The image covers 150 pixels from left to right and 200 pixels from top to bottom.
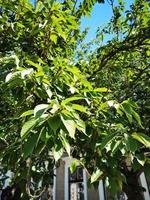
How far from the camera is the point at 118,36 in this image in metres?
5.78

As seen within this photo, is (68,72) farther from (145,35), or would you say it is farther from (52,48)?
(145,35)

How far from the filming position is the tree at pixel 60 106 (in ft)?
5.50

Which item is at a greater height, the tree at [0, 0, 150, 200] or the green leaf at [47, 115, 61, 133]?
the tree at [0, 0, 150, 200]

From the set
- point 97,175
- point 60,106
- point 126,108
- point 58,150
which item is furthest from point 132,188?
point 60,106

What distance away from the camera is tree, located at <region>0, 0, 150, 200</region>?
1676mm

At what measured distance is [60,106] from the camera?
1667 millimetres

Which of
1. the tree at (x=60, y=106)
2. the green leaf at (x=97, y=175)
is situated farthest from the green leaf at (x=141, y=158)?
the green leaf at (x=97, y=175)

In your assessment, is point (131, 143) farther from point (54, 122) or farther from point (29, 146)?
point (29, 146)

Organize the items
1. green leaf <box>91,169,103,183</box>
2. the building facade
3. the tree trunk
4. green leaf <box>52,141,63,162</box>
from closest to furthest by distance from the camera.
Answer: green leaf <box>52,141,63,162</box>, green leaf <box>91,169,103,183</box>, the tree trunk, the building facade

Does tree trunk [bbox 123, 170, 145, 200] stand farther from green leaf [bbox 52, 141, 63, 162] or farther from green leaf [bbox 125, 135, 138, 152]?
green leaf [bbox 52, 141, 63, 162]

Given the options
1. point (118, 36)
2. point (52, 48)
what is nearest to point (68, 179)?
point (118, 36)

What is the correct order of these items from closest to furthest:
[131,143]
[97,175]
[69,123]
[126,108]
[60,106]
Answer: [69,123] → [60,106] → [131,143] → [126,108] → [97,175]

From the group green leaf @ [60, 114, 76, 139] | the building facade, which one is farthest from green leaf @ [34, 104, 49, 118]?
the building facade

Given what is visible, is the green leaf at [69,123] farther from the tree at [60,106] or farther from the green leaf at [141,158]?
the green leaf at [141,158]
